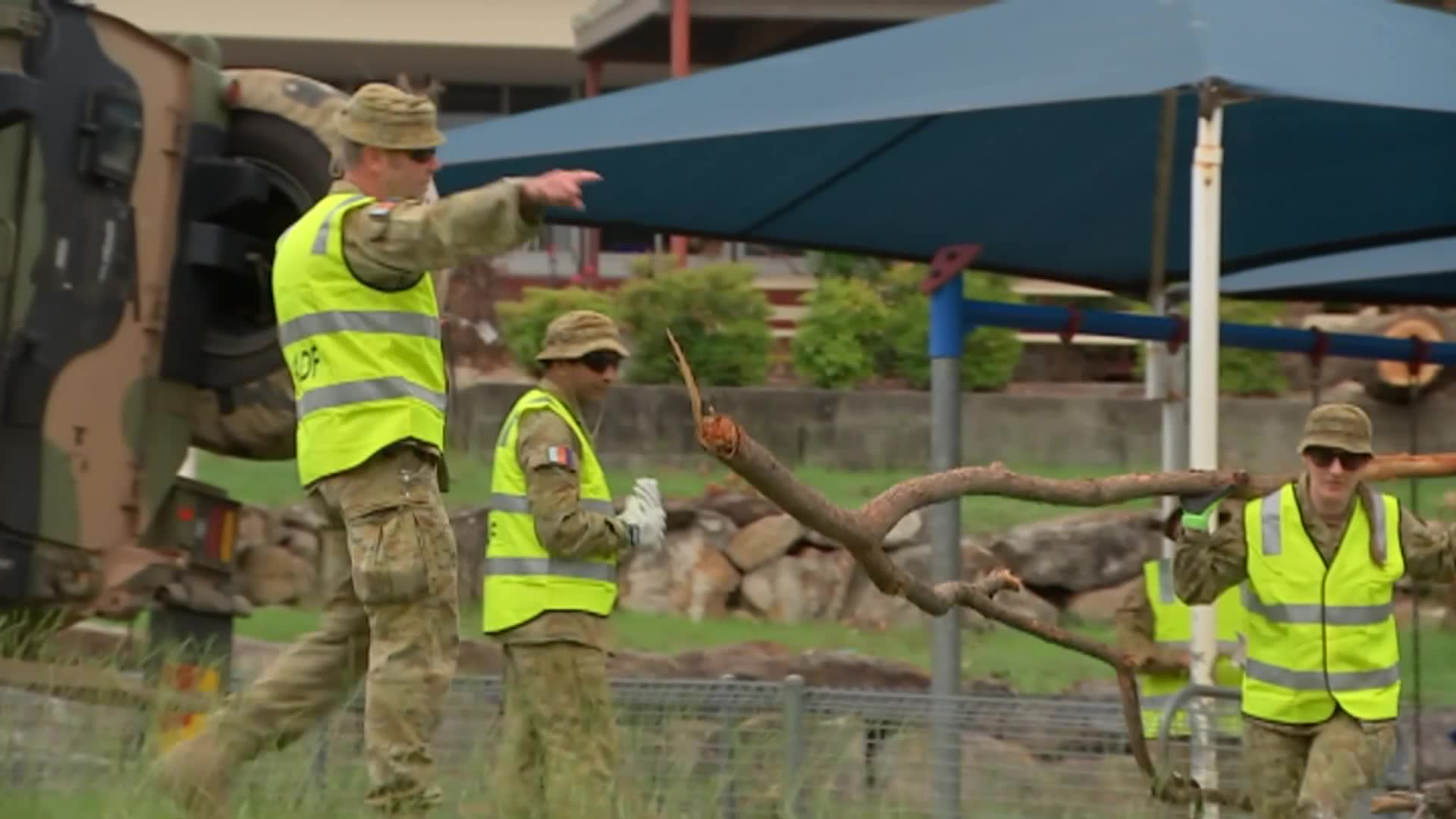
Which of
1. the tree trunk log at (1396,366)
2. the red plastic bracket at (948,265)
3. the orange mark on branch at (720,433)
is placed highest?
the tree trunk log at (1396,366)

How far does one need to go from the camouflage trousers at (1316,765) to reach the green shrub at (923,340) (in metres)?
10.7

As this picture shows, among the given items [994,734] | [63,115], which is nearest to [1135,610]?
[994,734]

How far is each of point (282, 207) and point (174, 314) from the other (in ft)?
1.65

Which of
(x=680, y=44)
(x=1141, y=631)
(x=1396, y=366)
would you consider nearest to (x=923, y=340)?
(x=680, y=44)

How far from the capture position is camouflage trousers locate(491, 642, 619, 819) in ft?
23.5

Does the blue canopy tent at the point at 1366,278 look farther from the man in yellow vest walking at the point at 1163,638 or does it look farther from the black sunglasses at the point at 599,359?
the black sunglasses at the point at 599,359

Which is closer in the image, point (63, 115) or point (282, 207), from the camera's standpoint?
point (63, 115)

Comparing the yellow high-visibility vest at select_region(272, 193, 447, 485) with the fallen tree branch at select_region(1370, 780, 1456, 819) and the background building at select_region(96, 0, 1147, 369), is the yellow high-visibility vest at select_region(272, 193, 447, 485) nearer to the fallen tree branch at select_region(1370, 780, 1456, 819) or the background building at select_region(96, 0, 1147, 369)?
the fallen tree branch at select_region(1370, 780, 1456, 819)

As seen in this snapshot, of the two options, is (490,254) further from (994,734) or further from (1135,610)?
(1135,610)

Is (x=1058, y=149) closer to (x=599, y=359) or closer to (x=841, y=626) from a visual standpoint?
(x=599, y=359)

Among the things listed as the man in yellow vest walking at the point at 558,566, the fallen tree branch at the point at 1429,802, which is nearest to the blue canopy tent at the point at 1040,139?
the man in yellow vest walking at the point at 558,566

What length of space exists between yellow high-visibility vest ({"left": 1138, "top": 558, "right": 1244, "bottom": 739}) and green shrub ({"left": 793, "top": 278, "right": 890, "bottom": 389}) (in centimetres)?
858

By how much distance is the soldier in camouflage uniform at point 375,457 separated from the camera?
578 centimetres

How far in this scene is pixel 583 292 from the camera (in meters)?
18.5
